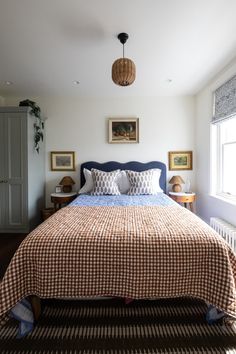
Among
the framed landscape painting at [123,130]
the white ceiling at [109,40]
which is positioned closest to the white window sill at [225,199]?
the framed landscape painting at [123,130]

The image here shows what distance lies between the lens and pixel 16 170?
3387 millimetres

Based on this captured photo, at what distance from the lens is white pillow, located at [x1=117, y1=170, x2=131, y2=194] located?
3.57 meters

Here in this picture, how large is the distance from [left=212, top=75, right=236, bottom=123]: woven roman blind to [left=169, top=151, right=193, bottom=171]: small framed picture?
884mm

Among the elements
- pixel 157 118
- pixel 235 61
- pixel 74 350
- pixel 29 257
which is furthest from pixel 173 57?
pixel 74 350

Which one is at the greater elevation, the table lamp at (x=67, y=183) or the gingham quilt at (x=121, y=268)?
the table lamp at (x=67, y=183)

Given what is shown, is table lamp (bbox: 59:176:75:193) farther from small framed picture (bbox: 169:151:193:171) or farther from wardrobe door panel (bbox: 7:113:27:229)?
small framed picture (bbox: 169:151:193:171)

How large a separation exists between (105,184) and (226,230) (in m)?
1.80

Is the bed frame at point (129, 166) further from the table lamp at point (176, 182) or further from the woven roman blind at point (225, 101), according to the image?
the woven roman blind at point (225, 101)

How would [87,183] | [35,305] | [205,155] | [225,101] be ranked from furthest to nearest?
[87,183]
[205,155]
[225,101]
[35,305]

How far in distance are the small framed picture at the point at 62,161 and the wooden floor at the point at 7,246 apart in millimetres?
1326

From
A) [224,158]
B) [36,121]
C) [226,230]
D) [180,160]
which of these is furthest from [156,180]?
[36,121]

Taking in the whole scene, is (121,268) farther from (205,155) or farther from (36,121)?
(36,121)

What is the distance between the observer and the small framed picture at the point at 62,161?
396 cm

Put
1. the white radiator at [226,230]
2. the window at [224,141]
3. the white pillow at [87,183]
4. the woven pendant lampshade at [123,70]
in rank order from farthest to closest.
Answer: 1. the white pillow at [87,183]
2. the window at [224,141]
3. the white radiator at [226,230]
4. the woven pendant lampshade at [123,70]
